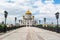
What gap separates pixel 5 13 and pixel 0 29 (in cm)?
709

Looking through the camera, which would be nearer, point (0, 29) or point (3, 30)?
point (0, 29)

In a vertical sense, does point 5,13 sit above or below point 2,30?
above

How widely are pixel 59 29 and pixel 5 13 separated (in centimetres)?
1407

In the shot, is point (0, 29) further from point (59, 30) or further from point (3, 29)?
point (59, 30)

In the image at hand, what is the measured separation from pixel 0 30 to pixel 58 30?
47.8ft

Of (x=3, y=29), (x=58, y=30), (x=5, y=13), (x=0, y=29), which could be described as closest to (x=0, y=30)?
(x=0, y=29)

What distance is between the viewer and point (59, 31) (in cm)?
5100

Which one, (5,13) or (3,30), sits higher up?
(5,13)

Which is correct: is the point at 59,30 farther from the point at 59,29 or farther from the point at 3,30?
the point at 3,30

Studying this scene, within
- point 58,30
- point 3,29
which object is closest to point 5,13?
point 3,29

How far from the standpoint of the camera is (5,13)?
51.5m

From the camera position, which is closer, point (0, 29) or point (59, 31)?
point (0, 29)

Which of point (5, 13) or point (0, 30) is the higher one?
point (5, 13)

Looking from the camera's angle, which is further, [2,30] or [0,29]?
[2,30]
